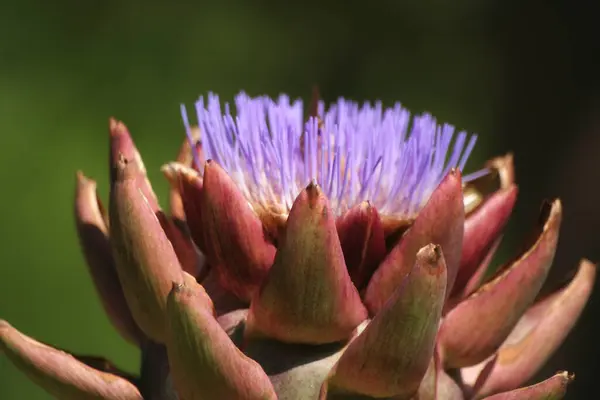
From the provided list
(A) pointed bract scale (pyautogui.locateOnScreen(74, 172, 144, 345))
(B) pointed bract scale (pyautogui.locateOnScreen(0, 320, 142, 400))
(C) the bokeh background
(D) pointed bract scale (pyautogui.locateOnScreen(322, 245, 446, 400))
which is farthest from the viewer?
(C) the bokeh background

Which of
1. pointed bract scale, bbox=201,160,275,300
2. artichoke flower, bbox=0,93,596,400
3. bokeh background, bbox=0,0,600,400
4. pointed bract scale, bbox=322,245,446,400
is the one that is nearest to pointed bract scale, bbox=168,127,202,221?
artichoke flower, bbox=0,93,596,400

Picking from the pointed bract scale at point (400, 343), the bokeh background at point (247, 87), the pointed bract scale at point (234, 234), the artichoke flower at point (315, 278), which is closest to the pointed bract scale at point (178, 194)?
the artichoke flower at point (315, 278)

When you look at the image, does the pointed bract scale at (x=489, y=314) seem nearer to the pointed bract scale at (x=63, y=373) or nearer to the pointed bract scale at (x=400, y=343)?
the pointed bract scale at (x=400, y=343)

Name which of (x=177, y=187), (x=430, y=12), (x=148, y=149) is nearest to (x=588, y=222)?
(x=430, y=12)

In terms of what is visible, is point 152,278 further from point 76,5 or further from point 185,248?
point 76,5

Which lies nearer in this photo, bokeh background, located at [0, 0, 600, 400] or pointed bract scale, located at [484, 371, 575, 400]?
pointed bract scale, located at [484, 371, 575, 400]

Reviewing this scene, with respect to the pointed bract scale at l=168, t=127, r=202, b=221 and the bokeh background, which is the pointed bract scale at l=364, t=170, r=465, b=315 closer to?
the pointed bract scale at l=168, t=127, r=202, b=221

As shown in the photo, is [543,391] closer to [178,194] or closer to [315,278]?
[315,278]

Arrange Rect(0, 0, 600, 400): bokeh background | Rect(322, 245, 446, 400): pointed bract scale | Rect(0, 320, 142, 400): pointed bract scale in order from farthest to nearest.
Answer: Rect(0, 0, 600, 400): bokeh background, Rect(0, 320, 142, 400): pointed bract scale, Rect(322, 245, 446, 400): pointed bract scale
